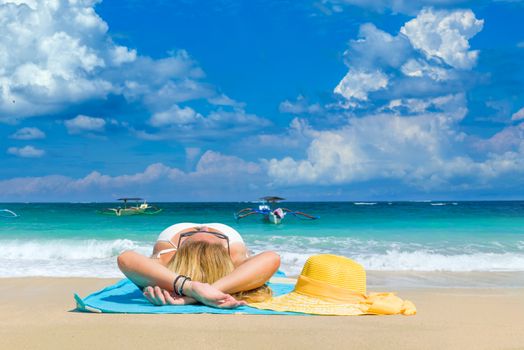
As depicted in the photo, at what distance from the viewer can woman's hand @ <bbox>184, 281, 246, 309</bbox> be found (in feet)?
15.7

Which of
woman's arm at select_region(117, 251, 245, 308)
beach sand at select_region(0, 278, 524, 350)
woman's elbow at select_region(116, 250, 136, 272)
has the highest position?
woman's elbow at select_region(116, 250, 136, 272)

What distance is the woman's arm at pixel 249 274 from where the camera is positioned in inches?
196

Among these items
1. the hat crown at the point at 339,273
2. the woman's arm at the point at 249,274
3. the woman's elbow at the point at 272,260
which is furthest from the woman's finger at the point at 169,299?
the hat crown at the point at 339,273

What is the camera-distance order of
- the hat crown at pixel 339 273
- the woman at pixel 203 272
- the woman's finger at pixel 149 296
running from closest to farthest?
the woman at pixel 203 272 < the woman's finger at pixel 149 296 < the hat crown at pixel 339 273

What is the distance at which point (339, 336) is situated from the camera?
4035 millimetres

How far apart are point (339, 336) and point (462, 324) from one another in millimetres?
1257

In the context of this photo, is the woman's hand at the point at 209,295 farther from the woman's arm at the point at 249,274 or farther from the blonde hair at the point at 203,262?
the blonde hair at the point at 203,262

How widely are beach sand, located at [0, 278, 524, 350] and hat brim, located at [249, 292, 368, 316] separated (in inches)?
6.2

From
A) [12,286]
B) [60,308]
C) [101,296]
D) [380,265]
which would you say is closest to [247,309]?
[101,296]

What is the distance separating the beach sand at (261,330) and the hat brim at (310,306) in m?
0.16

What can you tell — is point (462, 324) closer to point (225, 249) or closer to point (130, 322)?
point (225, 249)

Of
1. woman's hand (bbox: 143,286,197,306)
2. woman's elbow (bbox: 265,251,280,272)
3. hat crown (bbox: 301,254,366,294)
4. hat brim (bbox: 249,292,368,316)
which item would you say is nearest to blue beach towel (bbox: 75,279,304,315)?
woman's hand (bbox: 143,286,197,306)

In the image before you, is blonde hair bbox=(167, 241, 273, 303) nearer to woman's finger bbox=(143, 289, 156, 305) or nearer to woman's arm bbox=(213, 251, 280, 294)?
woman's arm bbox=(213, 251, 280, 294)

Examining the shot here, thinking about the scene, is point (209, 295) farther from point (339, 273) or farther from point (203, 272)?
point (339, 273)
